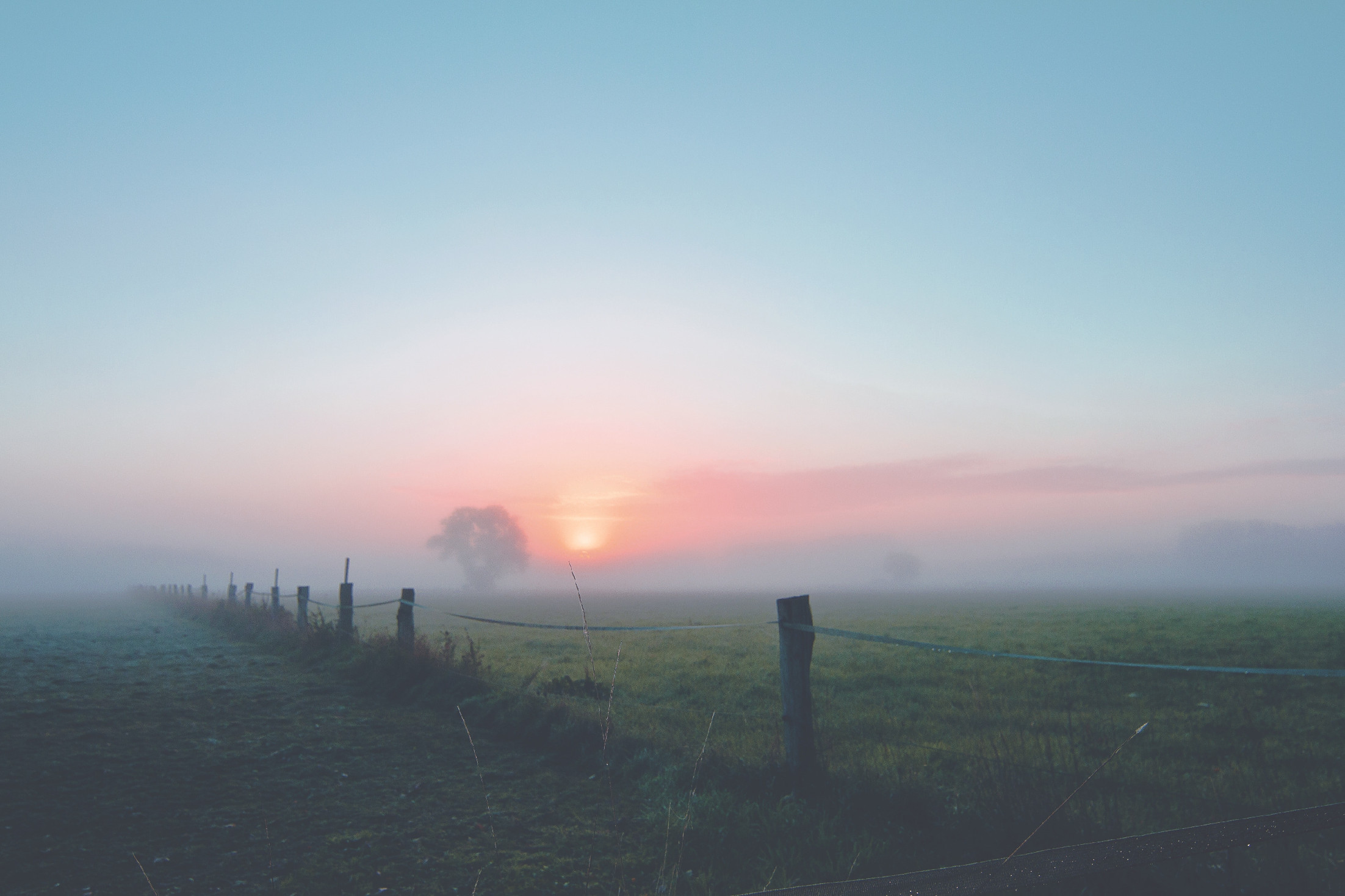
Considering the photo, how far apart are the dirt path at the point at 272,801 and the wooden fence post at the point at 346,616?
3304 millimetres

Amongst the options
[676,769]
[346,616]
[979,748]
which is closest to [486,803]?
[676,769]

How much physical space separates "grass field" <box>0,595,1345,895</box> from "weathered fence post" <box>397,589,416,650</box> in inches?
30.9

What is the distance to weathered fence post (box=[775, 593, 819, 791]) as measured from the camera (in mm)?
5914

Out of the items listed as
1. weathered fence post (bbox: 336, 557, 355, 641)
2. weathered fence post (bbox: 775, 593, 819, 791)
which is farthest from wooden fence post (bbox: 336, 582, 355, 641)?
weathered fence post (bbox: 775, 593, 819, 791)

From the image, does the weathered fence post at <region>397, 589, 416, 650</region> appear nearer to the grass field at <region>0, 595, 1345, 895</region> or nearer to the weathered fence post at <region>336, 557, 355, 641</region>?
the grass field at <region>0, 595, 1345, 895</region>

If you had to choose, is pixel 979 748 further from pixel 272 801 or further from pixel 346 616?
pixel 346 616

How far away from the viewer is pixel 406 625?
12047 millimetres

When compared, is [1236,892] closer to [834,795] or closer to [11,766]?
[834,795]

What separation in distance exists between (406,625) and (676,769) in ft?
23.7

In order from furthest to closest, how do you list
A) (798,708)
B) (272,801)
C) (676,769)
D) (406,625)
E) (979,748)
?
(406,625), (979,748), (676,769), (272,801), (798,708)

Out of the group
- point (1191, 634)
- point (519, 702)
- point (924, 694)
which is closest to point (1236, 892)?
point (519, 702)

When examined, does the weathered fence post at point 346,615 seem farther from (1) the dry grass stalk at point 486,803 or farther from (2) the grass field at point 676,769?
(1) the dry grass stalk at point 486,803

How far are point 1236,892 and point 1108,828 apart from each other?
2.46 feet

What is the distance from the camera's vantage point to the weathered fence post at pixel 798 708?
591 centimetres
